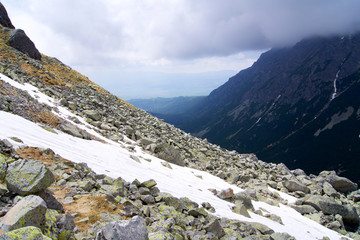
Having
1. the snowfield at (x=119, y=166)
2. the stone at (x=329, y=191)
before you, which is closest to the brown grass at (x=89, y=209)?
the snowfield at (x=119, y=166)

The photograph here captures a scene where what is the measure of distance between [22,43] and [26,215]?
156 ft

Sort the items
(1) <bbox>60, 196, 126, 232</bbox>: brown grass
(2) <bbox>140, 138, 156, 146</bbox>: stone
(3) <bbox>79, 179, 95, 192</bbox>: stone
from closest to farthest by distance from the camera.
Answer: (1) <bbox>60, 196, 126, 232</bbox>: brown grass → (3) <bbox>79, 179, 95, 192</bbox>: stone → (2) <bbox>140, 138, 156, 146</bbox>: stone

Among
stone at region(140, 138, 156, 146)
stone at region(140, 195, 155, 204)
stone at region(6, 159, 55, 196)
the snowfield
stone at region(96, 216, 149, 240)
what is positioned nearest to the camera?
stone at region(96, 216, 149, 240)

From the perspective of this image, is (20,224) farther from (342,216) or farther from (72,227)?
(342,216)

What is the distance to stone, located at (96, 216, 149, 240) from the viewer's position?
584cm

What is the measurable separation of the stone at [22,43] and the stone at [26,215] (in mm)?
46278

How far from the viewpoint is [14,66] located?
32.3 meters

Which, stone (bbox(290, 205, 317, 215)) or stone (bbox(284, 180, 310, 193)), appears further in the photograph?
stone (bbox(284, 180, 310, 193))

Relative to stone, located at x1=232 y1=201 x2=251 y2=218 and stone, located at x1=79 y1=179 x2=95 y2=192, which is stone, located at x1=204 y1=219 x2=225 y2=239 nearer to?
stone, located at x1=79 y1=179 x2=95 y2=192

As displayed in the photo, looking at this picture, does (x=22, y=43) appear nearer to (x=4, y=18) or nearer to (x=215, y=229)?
(x=4, y=18)

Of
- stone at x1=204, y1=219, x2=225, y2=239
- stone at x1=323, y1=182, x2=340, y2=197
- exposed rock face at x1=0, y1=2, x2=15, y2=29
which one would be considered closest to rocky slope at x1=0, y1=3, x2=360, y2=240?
stone at x1=204, y1=219, x2=225, y2=239

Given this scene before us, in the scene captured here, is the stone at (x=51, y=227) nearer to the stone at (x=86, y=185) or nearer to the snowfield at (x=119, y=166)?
the stone at (x=86, y=185)

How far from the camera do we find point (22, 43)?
4181 cm

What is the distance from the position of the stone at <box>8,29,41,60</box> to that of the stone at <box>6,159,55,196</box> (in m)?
44.2
